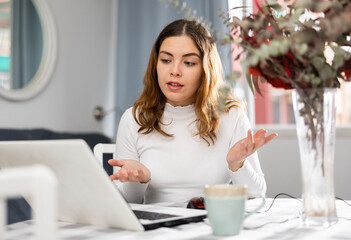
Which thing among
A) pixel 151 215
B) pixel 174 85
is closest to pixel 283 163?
pixel 174 85

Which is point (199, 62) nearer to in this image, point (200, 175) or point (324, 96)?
point (200, 175)

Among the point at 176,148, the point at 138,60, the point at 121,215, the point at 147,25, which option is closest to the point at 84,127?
the point at 138,60

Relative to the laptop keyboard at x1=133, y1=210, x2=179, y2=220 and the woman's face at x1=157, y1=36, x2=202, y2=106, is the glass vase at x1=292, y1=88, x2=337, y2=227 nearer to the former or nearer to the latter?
the laptop keyboard at x1=133, y1=210, x2=179, y2=220

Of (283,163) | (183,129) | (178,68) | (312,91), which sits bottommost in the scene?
(283,163)

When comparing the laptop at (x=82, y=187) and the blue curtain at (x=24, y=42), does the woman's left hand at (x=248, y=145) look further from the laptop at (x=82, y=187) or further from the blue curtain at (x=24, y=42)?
the blue curtain at (x=24, y=42)

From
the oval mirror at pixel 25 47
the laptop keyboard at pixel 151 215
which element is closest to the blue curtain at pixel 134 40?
the oval mirror at pixel 25 47

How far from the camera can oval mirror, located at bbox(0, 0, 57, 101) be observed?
276cm

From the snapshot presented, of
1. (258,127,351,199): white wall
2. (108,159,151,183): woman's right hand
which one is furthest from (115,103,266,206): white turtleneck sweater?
(258,127,351,199): white wall

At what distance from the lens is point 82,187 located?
861mm

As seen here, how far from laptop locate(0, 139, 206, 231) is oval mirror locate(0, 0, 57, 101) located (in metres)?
1.90

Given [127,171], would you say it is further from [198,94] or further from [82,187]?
[198,94]

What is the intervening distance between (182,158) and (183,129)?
4.7 inches

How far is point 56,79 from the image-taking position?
3080 millimetres

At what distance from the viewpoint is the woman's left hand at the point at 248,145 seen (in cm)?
117
